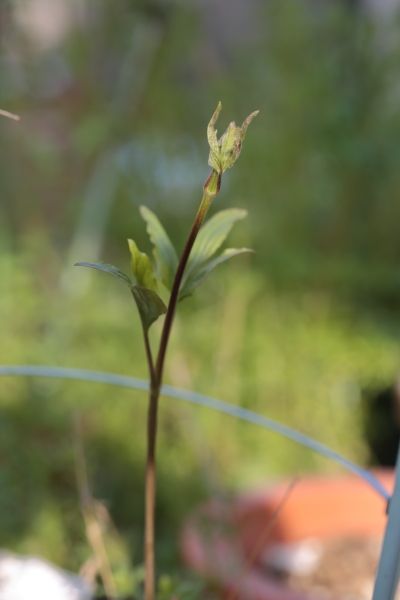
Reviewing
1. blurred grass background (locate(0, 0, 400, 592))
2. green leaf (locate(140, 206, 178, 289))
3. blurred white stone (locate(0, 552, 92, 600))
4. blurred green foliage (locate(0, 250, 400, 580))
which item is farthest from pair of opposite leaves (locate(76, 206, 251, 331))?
blurred grass background (locate(0, 0, 400, 592))

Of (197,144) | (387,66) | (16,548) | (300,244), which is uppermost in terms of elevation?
(387,66)

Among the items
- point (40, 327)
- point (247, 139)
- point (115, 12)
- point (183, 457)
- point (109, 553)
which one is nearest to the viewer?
point (109, 553)

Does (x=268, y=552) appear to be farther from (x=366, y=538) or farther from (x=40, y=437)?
(x=40, y=437)

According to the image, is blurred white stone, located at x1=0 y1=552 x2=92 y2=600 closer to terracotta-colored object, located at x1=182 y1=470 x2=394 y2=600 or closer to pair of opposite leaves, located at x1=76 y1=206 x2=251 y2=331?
terracotta-colored object, located at x1=182 y1=470 x2=394 y2=600

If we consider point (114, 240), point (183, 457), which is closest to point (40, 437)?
point (183, 457)

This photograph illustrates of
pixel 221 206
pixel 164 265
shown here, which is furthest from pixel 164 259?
pixel 221 206

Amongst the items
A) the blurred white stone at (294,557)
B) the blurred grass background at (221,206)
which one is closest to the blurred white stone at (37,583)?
the blurred white stone at (294,557)

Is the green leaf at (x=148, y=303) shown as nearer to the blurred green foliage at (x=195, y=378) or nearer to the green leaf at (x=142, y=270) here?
the green leaf at (x=142, y=270)

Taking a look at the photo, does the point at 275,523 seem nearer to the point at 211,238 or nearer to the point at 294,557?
the point at 294,557
